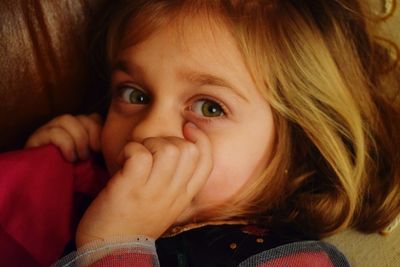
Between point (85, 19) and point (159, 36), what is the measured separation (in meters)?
0.19

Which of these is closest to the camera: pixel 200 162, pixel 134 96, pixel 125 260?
pixel 125 260


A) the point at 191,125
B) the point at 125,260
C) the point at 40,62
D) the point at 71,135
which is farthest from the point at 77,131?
the point at 125,260

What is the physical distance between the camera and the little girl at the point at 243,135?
0.85 meters

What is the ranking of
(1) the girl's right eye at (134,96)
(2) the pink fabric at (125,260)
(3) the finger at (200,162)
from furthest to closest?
(1) the girl's right eye at (134,96), (3) the finger at (200,162), (2) the pink fabric at (125,260)

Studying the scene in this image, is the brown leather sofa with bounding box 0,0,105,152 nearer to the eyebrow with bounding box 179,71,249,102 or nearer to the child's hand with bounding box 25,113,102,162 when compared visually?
the child's hand with bounding box 25,113,102,162

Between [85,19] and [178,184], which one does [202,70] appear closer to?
[178,184]

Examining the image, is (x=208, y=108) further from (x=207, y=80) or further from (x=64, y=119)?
(x=64, y=119)

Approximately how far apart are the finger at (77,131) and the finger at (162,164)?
9.9 inches

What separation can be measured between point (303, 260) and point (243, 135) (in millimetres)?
194

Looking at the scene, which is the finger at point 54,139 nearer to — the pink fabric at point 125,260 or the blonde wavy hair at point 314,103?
the blonde wavy hair at point 314,103

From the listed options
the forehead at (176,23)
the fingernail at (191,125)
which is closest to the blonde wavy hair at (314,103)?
the forehead at (176,23)

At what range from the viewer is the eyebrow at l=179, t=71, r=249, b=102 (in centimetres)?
90

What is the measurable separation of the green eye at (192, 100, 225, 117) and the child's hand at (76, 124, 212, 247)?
0.05 m

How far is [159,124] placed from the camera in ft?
2.99
